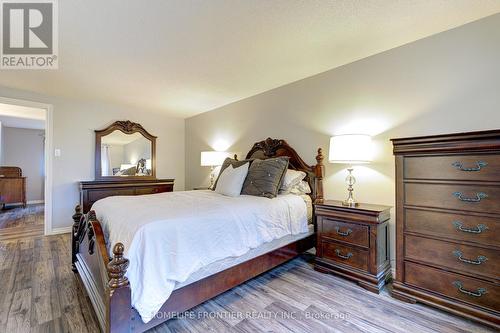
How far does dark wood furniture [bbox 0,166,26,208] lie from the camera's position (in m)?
5.56

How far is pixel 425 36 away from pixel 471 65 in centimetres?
46

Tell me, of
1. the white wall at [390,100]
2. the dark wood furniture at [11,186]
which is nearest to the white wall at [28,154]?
the dark wood furniture at [11,186]

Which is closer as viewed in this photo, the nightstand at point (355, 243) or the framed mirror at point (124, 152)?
the nightstand at point (355, 243)

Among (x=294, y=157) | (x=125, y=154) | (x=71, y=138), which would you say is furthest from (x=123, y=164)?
(x=294, y=157)

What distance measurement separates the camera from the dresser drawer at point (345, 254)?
2111mm

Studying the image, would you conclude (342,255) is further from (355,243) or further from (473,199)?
(473,199)

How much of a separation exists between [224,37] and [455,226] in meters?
2.35

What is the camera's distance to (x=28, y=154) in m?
6.79

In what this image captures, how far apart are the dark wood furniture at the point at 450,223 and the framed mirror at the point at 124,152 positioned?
4351mm

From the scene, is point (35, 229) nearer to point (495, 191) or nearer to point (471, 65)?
point (495, 191)

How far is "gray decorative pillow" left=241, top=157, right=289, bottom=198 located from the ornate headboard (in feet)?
0.97

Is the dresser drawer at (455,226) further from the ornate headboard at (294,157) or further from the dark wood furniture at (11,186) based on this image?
the dark wood furniture at (11,186)

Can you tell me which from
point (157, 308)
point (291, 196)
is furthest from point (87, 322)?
point (291, 196)

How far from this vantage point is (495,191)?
1.50 meters
